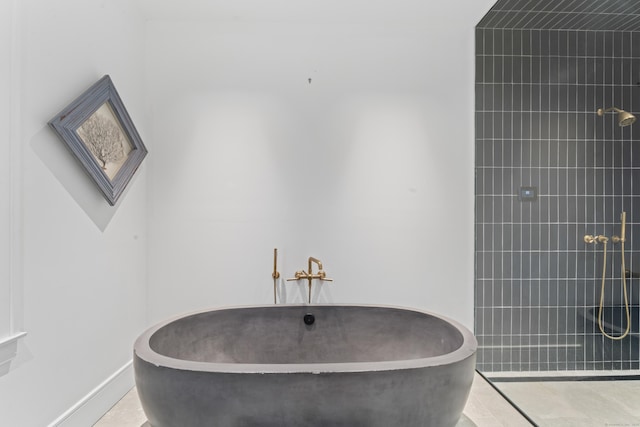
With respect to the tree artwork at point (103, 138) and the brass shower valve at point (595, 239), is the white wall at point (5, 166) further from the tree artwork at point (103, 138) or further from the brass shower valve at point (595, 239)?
the brass shower valve at point (595, 239)

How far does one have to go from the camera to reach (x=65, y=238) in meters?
1.47

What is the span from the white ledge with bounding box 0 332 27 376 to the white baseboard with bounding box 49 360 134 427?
40cm

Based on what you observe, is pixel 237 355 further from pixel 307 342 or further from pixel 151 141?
pixel 151 141

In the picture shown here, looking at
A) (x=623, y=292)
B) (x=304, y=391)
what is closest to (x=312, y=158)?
(x=304, y=391)

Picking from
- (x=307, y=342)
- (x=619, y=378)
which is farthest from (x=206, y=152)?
(x=619, y=378)

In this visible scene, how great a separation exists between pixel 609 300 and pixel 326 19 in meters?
2.25

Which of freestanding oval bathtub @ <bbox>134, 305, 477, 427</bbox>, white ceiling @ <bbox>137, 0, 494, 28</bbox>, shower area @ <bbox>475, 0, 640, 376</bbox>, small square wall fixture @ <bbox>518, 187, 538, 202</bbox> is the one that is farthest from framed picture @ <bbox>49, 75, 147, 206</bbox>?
small square wall fixture @ <bbox>518, 187, 538, 202</bbox>

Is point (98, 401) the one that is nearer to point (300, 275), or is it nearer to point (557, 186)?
point (300, 275)

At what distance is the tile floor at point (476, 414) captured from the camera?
1.57 meters

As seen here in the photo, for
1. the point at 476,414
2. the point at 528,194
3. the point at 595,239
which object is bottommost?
the point at 476,414

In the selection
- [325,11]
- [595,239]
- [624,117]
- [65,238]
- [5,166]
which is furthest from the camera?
[325,11]

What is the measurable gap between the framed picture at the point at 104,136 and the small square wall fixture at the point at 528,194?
2.27 m

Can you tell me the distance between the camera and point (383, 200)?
2277mm

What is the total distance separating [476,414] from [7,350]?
1931mm
